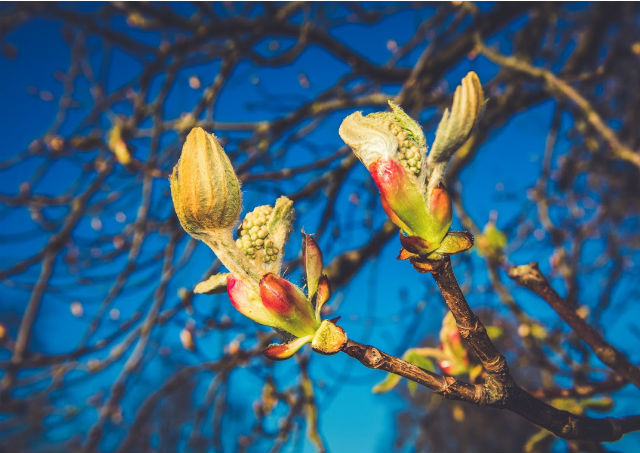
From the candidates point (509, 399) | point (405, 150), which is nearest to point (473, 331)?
point (509, 399)

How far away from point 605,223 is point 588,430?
350 cm

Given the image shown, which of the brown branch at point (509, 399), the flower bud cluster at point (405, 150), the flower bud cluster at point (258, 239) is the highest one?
the flower bud cluster at point (405, 150)

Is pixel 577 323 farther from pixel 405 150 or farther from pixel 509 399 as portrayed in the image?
pixel 405 150

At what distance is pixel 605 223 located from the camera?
3420mm

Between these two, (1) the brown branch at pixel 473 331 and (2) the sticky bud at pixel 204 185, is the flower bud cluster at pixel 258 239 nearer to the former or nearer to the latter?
(2) the sticky bud at pixel 204 185

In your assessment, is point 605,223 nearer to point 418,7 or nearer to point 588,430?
point 418,7

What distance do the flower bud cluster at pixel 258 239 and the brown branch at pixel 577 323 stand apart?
0.43m

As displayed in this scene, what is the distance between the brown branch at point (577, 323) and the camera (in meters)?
0.67

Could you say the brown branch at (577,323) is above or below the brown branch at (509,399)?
above

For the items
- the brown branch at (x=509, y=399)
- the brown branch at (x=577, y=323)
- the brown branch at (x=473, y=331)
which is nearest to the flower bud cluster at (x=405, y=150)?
the brown branch at (x=473, y=331)

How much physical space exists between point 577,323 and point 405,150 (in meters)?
0.49

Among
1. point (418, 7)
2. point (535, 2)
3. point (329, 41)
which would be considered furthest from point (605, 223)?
point (329, 41)

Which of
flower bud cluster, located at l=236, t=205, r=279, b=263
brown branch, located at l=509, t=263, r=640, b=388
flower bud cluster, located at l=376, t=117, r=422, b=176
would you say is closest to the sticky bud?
flower bud cluster, located at l=236, t=205, r=279, b=263

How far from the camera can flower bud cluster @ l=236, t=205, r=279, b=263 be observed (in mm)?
529
